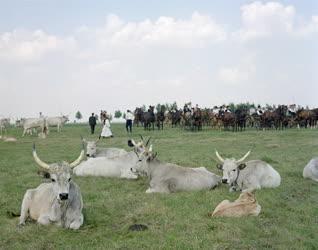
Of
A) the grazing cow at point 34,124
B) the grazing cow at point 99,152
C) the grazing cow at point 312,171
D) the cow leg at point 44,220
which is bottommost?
the cow leg at point 44,220

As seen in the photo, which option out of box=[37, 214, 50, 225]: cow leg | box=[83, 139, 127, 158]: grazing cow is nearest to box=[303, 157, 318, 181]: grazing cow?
box=[83, 139, 127, 158]: grazing cow

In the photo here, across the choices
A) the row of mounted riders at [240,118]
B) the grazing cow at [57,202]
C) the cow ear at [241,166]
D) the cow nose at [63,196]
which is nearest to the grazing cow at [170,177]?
the cow ear at [241,166]

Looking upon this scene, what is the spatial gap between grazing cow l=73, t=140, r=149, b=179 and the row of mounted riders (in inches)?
1117

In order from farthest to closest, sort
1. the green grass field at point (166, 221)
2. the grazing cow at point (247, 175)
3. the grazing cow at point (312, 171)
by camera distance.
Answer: the grazing cow at point (312, 171) → the grazing cow at point (247, 175) → the green grass field at point (166, 221)

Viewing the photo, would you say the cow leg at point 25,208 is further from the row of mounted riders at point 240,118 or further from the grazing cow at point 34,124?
the row of mounted riders at point 240,118

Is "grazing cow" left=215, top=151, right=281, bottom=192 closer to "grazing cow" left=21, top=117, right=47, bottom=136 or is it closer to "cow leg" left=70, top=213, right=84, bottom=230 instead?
"cow leg" left=70, top=213, right=84, bottom=230

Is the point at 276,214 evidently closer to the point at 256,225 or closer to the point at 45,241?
the point at 256,225

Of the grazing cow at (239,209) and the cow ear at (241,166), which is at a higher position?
the cow ear at (241,166)

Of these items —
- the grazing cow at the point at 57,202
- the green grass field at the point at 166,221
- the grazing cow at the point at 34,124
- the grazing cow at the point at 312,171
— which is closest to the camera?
the green grass field at the point at 166,221

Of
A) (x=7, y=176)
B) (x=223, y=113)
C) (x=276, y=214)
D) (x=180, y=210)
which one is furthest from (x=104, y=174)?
(x=223, y=113)

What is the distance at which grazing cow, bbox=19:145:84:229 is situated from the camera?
29.2ft

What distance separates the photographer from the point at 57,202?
9.16 meters

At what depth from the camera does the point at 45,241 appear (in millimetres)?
8312

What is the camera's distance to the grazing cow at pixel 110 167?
52.0 feet
